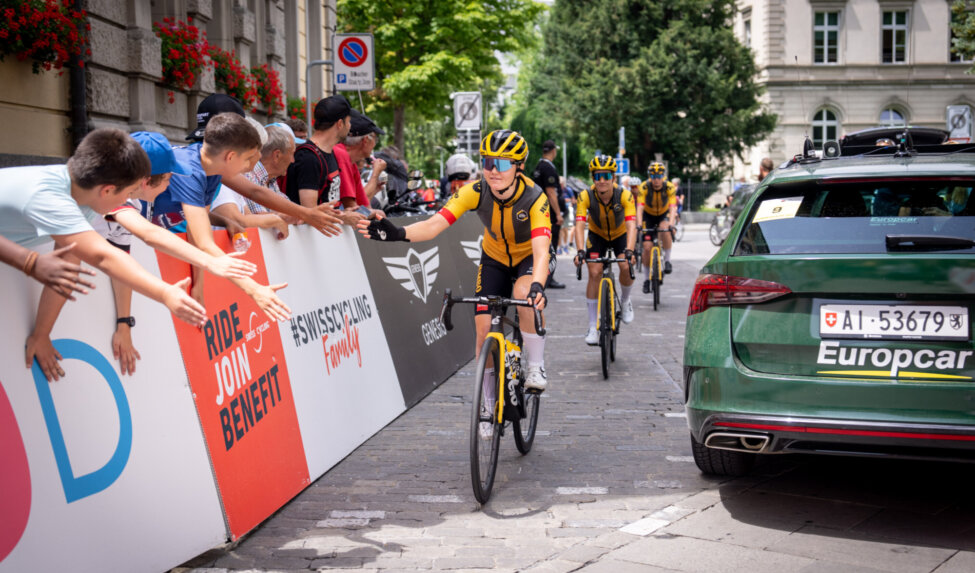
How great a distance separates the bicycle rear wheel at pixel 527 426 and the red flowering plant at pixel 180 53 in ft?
24.7

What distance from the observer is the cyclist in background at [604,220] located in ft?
32.6

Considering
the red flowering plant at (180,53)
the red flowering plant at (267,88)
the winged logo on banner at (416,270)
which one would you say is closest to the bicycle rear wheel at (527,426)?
the winged logo on banner at (416,270)

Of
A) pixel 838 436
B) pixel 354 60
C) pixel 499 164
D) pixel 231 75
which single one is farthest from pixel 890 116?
pixel 838 436

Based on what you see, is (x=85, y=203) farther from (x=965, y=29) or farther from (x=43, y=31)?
(x=965, y=29)

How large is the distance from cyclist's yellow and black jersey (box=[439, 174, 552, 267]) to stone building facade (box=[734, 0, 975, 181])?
53.3 meters

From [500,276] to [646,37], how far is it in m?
46.1

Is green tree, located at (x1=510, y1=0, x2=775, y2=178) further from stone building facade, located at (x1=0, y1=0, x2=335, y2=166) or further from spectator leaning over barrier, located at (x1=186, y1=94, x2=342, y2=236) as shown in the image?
spectator leaning over barrier, located at (x1=186, y1=94, x2=342, y2=236)

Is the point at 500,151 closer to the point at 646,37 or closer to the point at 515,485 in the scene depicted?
the point at 515,485

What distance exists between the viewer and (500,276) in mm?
6422

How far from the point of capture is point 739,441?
459cm

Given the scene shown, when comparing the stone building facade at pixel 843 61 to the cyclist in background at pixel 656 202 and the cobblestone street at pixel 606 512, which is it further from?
the cobblestone street at pixel 606 512

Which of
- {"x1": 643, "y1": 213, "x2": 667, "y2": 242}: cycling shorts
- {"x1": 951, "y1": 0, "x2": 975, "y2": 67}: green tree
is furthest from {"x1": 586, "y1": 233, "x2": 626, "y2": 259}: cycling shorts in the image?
{"x1": 951, "y1": 0, "x2": 975, "y2": 67}: green tree

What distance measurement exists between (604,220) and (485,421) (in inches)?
217

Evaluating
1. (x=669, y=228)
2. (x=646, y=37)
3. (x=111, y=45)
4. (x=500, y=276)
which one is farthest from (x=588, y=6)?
(x=500, y=276)
